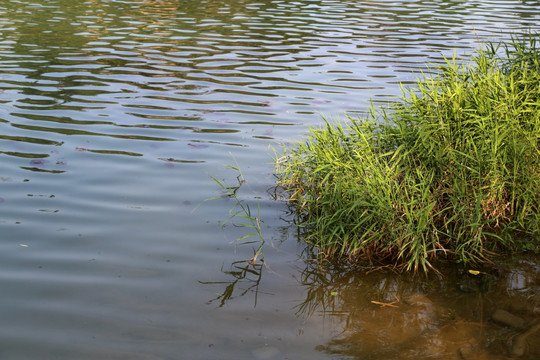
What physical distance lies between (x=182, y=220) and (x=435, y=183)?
2.06 metres

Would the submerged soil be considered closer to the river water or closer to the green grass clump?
the river water

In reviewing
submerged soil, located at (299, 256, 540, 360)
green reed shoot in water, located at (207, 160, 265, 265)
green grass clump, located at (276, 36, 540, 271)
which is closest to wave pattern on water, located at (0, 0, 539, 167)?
green reed shoot in water, located at (207, 160, 265, 265)

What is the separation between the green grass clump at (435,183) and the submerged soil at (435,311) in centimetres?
19

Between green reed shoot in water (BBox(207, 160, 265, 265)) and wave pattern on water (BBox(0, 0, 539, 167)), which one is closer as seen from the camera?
green reed shoot in water (BBox(207, 160, 265, 265))

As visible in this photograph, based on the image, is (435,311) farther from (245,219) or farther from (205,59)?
(205,59)

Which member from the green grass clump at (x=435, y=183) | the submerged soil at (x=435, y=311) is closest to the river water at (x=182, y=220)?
the submerged soil at (x=435, y=311)

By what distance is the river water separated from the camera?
3.63m

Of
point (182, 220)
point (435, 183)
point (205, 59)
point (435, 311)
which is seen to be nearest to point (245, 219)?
point (182, 220)

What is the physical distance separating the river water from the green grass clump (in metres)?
0.27

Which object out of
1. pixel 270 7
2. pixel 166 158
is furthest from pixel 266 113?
pixel 270 7

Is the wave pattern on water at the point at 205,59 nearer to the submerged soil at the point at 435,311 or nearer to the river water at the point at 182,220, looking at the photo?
the river water at the point at 182,220

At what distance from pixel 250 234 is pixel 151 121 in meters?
3.33

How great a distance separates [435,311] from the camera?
392 centimetres

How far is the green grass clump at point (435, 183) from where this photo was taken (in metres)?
4.48
